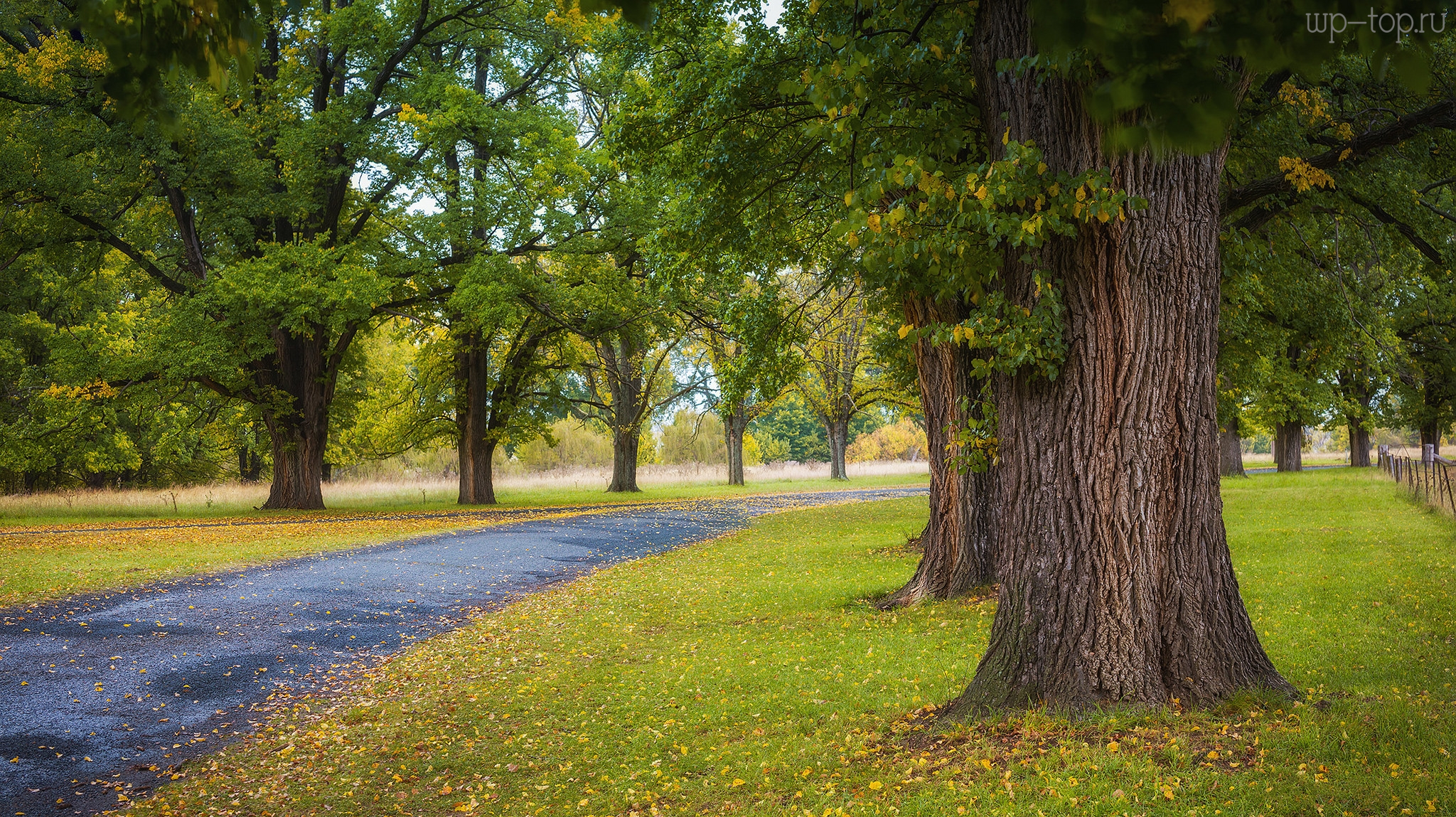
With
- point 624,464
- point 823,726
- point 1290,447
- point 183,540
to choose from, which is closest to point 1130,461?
point 823,726

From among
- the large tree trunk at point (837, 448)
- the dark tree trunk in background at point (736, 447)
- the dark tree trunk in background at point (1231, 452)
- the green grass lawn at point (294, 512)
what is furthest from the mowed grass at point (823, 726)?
the large tree trunk at point (837, 448)

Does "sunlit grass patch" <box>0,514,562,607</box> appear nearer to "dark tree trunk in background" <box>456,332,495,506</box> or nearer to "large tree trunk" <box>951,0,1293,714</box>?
"dark tree trunk in background" <box>456,332,495,506</box>

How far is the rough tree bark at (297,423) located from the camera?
1019 inches

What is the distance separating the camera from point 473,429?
2959 cm

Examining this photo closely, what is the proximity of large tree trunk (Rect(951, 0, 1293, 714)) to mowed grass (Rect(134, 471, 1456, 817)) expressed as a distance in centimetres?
30

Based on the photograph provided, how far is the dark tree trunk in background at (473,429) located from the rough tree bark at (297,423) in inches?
171

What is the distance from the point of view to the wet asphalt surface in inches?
242

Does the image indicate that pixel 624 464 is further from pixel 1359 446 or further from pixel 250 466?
pixel 1359 446

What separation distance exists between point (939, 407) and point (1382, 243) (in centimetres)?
735

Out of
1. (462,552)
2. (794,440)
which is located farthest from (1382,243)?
(794,440)

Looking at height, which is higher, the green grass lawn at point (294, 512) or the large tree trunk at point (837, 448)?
the large tree trunk at point (837, 448)

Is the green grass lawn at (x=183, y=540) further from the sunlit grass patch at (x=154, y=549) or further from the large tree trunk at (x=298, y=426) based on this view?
the large tree trunk at (x=298, y=426)

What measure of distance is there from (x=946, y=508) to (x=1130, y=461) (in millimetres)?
5419

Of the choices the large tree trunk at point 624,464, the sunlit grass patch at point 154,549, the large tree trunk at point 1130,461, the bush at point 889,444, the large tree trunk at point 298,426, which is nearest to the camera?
the large tree trunk at point 1130,461
